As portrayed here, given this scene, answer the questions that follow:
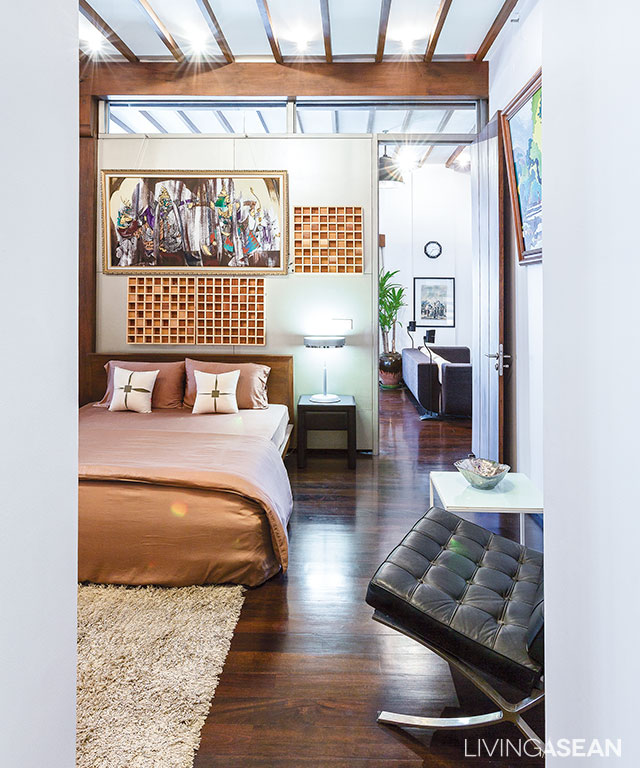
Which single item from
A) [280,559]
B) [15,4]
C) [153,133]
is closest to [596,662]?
[15,4]

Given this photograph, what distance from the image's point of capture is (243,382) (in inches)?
190

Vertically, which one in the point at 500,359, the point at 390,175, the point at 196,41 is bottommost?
the point at 500,359

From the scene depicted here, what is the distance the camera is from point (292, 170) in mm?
5176

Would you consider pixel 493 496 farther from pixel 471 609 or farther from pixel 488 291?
pixel 488 291

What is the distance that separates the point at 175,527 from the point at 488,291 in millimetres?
2996

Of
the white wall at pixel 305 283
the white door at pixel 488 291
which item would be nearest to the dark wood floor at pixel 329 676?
the white door at pixel 488 291

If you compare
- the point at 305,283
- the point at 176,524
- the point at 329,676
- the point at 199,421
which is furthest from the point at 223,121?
the point at 329,676

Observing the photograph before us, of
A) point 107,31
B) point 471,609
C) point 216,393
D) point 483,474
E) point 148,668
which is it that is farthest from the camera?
point 216,393

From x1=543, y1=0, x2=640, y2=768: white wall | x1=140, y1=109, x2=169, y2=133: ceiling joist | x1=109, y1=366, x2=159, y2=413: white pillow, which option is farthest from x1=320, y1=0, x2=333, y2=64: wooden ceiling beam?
x1=543, y1=0, x2=640, y2=768: white wall

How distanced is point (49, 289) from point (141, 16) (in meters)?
4.11

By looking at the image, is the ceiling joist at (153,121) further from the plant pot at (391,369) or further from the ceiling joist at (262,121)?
the plant pot at (391,369)

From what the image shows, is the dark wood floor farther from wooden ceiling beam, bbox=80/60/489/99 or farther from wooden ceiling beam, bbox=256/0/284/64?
wooden ceiling beam, bbox=80/60/489/99

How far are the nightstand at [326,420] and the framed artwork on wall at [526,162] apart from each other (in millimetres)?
1871

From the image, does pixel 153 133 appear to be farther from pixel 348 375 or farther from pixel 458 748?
pixel 458 748
